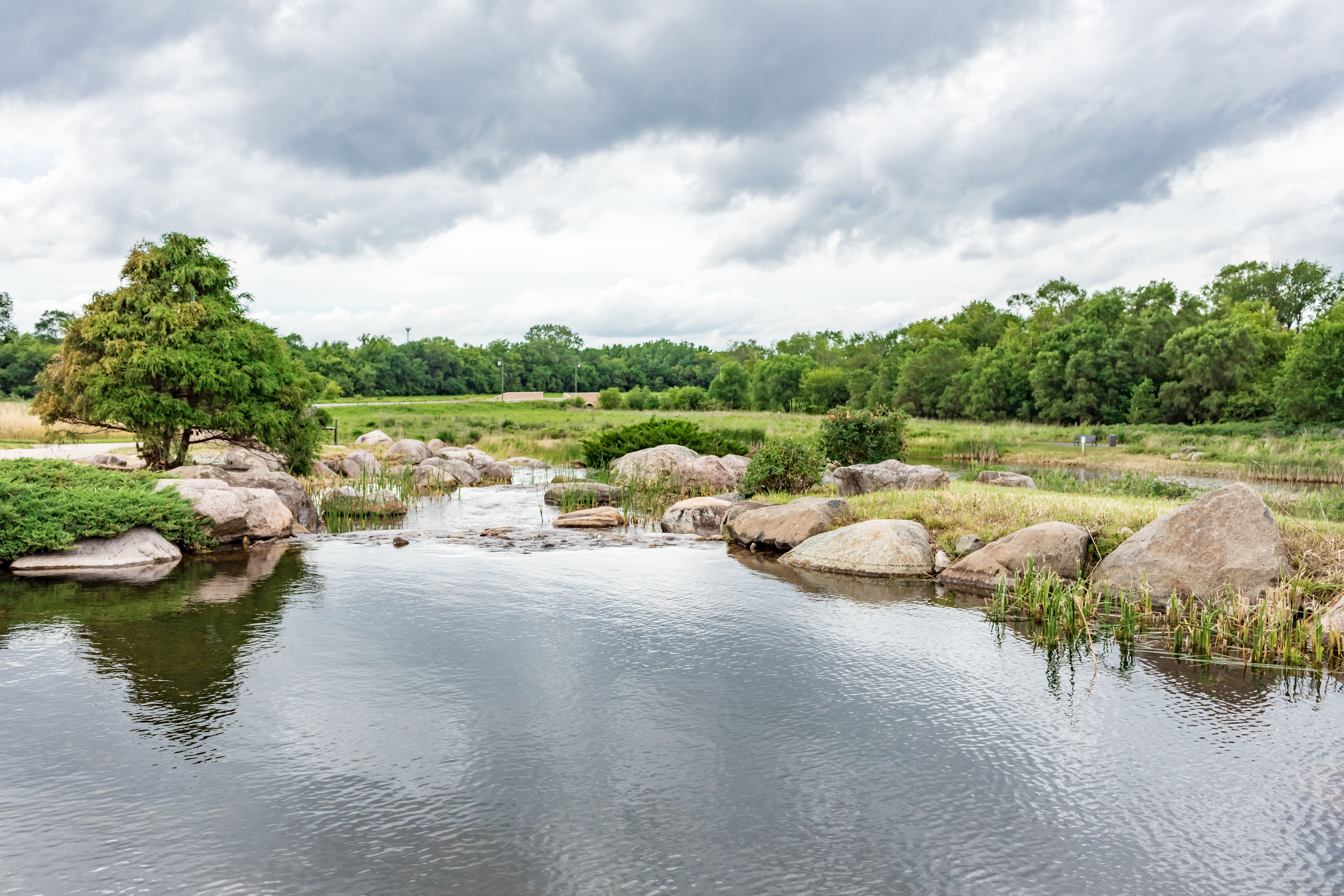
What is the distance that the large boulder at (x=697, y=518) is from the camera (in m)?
17.4

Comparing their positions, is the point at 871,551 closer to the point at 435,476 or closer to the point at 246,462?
the point at 246,462

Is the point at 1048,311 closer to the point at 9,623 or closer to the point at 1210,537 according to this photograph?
the point at 1210,537

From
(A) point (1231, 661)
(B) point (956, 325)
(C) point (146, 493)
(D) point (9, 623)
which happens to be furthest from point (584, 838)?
(B) point (956, 325)

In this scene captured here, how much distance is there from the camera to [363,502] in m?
18.6

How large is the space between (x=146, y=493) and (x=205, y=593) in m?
3.32

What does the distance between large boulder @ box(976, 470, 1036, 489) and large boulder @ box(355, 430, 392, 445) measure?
75.3 ft

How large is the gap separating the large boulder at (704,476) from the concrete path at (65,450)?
1477cm

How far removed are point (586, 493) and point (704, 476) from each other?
3.59m

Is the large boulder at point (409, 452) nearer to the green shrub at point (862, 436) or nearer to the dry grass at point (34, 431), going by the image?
the dry grass at point (34, 431)

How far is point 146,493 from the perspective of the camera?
13.7 metres

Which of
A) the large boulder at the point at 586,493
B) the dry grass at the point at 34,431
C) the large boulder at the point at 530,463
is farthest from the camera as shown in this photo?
the large boulder at the point at 530,463

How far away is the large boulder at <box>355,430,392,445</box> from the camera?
114 feet

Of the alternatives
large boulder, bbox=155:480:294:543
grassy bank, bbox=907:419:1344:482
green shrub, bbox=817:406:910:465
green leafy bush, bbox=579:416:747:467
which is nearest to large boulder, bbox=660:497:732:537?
green shrub, bbox=817:406:910:465

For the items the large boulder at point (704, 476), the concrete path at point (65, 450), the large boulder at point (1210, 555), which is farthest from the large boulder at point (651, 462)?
the concrete path at point (65, 450)
